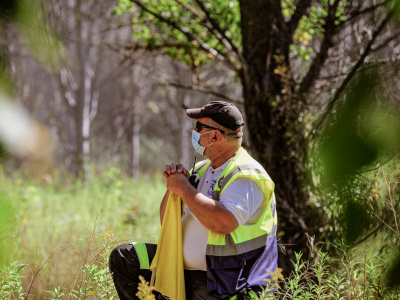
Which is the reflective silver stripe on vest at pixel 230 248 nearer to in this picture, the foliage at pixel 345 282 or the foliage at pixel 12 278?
the foliage at pixel 345 282

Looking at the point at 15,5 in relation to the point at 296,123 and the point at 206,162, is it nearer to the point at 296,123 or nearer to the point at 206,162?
the point at 206,162

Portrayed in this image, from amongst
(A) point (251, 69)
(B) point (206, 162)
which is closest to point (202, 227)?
(B) point (206, 162)

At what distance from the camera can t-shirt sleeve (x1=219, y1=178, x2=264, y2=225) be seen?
2338 mm

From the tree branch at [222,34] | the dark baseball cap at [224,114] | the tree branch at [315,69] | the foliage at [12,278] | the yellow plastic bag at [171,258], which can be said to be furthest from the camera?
the tree branch at [222,34]

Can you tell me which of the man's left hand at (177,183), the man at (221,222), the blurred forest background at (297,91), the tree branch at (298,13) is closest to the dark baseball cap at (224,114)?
the man at (221,222)

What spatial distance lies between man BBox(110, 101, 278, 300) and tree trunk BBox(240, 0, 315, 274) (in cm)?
193

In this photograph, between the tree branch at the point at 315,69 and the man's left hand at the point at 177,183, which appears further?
the tree branch at the point at 315,69

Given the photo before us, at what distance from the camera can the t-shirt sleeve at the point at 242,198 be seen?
2338 mm

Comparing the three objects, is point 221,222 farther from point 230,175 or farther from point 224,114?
point 224,114

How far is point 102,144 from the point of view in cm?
3553

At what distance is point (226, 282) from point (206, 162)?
856mm

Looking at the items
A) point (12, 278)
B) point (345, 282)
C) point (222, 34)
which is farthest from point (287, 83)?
point (12, 278)

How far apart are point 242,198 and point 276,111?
→ 2.53 metres

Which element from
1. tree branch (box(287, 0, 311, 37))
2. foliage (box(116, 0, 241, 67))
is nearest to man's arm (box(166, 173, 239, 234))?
tree branch (box(287, 0, 311, 37))
